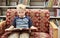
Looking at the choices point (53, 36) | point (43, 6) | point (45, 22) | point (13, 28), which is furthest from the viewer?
point (43, 6)

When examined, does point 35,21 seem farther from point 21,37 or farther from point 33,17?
point 21,37

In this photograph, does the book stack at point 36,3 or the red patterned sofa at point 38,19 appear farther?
the book stack at point 36,3

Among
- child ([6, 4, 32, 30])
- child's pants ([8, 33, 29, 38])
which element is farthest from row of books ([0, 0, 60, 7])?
child's pants ([8, 33, 29, 38])

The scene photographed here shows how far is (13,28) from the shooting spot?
98.2 inches

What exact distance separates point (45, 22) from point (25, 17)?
1.41 feet

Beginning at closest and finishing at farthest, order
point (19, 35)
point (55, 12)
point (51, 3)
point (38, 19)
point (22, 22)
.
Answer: point (19, 35)
point (22, 22)
point (38, 19)
point (51, 3)
point (55, 12)

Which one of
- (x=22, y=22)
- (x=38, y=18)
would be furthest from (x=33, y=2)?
(x=22, y=22)

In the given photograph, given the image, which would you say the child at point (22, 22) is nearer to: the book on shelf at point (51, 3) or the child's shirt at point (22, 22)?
the child's shirt at point (22, 22)

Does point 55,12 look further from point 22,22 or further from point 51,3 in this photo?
point 22,22

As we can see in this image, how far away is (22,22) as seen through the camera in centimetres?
255

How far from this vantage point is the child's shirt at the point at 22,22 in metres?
2.54

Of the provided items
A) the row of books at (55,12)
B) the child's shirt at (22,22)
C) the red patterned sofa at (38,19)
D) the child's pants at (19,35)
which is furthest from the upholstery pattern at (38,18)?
the row of books at (55,12)

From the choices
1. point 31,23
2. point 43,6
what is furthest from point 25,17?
point 43,6

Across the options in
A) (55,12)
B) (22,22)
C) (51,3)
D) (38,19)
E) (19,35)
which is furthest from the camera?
(55,12)
